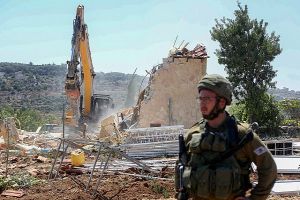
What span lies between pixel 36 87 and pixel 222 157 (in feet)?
220

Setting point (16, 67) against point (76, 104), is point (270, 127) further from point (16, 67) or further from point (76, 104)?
point (16, 67)

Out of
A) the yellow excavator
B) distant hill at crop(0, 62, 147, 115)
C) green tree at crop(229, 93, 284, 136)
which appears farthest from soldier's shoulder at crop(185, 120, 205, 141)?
distant hill at crop(0, 62, 147, 115)

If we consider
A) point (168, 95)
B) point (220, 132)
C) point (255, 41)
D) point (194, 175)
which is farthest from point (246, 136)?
point (255, 41)

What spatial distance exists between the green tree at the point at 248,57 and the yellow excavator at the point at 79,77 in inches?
221

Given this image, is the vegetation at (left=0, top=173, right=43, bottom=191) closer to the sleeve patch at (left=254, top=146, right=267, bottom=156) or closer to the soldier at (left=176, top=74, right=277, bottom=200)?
the soldier at (left=176, top=74, right=277, bottom=200)

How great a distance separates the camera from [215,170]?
3.03m

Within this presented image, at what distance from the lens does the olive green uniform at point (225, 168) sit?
9.80 feet

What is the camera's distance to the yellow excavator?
733 inches

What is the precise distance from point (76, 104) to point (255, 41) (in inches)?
311

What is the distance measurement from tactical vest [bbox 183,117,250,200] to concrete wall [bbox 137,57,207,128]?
12.1 metres

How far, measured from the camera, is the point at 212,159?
10.1 ft

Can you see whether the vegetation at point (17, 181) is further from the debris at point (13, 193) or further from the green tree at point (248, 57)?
the green tree at point (248, 57)

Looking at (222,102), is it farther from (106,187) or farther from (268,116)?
(268,116)

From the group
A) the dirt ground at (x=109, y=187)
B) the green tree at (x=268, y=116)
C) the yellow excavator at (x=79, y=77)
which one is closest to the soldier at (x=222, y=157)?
the dirt ground at (x=109, y=187)
